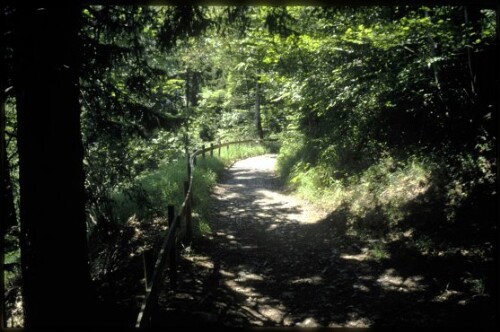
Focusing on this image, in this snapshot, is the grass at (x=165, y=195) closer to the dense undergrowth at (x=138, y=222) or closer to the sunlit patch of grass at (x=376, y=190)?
the dense undergrowth at (x=138, y=222)

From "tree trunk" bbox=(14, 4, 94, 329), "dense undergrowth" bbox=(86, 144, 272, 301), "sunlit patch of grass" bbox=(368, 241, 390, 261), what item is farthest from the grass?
"sunlit patch of grass" bbox=(368, 241, 390, 261)

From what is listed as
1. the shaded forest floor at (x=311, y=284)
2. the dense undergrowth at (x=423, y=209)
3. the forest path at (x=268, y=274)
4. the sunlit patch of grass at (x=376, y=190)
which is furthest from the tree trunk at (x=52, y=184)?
the sunlit patch of grass at (x=376, y=190)

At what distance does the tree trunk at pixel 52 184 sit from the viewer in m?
4.19

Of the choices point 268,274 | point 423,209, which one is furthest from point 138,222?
point 423,209

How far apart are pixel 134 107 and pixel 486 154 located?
20.7ft

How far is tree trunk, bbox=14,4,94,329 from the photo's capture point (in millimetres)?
4191

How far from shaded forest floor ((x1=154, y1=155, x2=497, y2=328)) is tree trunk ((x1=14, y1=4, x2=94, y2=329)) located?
155 cm

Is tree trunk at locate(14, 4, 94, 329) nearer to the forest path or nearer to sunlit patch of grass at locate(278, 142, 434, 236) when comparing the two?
the forest path

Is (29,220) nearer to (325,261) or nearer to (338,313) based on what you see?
(338,313)

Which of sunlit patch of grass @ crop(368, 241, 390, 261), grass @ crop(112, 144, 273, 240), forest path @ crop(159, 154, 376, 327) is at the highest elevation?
grass @ crop(112, 144, 273, 240)

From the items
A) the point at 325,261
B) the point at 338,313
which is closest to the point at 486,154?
the point at 338,313

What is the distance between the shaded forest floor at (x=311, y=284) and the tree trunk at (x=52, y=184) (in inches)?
61.1

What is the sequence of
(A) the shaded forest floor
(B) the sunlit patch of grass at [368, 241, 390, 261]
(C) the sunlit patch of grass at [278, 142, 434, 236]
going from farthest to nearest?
(C) the sunlit patch of grass at [278, 142, 434, 236]
(B) the sunlit patch of grass at [368, 241, 390, 261]
(A) the shaded forest floor

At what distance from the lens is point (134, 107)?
7.22 meters
